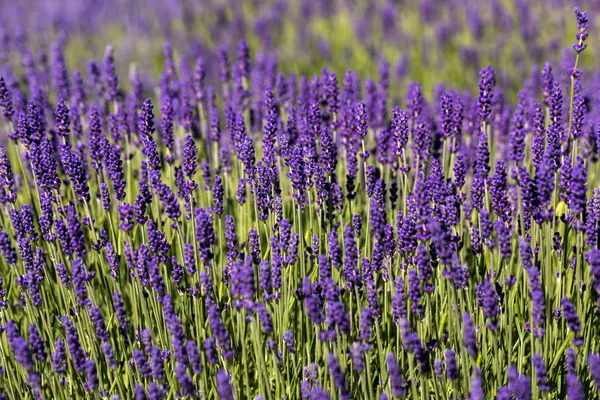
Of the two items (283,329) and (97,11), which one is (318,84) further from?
(97,11)

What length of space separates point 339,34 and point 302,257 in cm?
1081

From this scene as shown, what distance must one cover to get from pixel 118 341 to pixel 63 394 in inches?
19.3

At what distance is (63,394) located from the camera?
3.41 m

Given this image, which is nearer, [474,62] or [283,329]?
[283,329]

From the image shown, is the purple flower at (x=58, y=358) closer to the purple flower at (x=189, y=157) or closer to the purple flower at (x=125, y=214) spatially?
the purple flower at (x=125, y=214)

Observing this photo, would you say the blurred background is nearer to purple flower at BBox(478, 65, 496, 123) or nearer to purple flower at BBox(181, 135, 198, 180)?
purple flower at BBox(478, 65, 496, 123)

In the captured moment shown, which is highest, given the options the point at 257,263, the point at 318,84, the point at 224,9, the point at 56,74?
the point at 224,9

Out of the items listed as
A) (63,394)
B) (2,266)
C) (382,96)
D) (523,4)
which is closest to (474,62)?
(523,4)

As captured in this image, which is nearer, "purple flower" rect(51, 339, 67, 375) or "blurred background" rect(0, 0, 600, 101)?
"purple flower" rect(51, 339, 67, 375)

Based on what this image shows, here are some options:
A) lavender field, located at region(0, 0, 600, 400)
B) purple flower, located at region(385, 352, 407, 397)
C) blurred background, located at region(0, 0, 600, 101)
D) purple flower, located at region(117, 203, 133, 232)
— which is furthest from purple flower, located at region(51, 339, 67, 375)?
blurred background, located at region(0, 0, 600, 101)

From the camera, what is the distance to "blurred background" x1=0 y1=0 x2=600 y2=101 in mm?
12039

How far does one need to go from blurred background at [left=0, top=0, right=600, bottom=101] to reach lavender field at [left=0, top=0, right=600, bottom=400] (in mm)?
5501

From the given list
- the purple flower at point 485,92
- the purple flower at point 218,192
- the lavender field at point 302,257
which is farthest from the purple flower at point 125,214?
the purple flower at point 485,92

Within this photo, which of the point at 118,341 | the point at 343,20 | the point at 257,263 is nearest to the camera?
the point at 257,263
